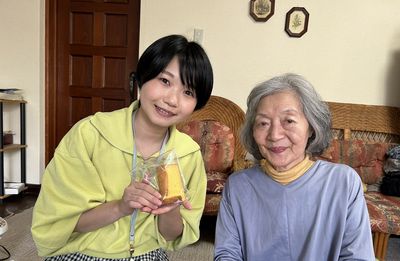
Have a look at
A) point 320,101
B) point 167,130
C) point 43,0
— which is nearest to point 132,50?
point 43,0

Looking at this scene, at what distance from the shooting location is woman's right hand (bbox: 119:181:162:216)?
32.6 inches

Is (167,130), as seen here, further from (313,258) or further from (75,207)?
(313,258)

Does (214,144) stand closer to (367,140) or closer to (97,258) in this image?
(367,140)

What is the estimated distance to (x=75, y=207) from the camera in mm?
995

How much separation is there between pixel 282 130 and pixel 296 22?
7.98ft

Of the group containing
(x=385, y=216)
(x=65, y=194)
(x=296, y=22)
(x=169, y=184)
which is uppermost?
(x=296, y=22)

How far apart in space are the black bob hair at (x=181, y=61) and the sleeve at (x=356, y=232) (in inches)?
24.1

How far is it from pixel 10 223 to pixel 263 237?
252 centimetres

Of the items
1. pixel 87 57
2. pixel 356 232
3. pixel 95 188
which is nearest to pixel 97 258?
pixel 95 188

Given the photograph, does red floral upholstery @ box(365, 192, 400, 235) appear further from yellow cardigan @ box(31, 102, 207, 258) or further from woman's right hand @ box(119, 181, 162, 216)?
woman's right hand @ box(119, 181, 162, 216)

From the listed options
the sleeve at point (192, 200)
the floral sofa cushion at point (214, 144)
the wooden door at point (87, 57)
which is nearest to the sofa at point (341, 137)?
the floral sofa cushion at point (214, 144)

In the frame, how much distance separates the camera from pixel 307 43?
308 centimetres

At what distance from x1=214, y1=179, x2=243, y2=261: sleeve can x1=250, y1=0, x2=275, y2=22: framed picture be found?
2426 mm

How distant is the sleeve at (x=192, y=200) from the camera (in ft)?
3.82
